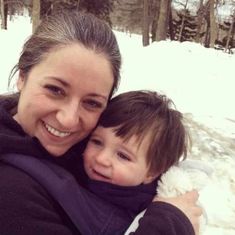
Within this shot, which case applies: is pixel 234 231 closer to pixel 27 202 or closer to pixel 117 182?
pixel 117 182

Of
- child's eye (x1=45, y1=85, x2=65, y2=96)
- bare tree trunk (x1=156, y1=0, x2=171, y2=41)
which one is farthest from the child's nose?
bare tree trunk (x1=156, y1=0, x2=171, y2=41)

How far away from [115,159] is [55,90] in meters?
0.47

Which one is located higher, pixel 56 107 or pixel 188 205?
pixel 56 107

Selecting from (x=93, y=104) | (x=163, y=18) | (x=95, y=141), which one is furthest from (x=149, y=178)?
(x=163, y=18)

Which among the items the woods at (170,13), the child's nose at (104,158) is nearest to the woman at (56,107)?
the child's nose at (104,158)

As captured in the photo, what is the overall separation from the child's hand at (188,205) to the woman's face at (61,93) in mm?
493

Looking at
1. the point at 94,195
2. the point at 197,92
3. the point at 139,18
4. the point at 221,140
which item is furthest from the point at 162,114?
the point at 139,18

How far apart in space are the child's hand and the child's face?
0.46ft

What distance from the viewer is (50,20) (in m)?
2.02

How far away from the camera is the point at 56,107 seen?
5.98 feet

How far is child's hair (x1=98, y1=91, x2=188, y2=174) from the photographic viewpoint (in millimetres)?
2152

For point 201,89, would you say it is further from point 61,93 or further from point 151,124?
point 61,93

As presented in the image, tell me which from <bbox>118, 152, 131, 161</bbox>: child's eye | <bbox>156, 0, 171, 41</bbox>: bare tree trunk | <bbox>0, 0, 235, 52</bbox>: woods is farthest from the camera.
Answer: <bbox>0, 0, 235, 52</bbox>: woods

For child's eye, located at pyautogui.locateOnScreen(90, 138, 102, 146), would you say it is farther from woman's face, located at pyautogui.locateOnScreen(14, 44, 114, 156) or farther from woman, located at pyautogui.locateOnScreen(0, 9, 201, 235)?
woman's face, located at pyautogui.locateOnScreen(14, 44, 114, 156)
